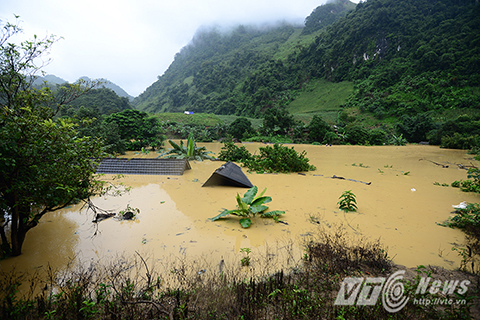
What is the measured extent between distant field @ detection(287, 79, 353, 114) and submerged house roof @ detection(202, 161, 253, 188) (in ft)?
162

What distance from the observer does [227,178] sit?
6.52 meters

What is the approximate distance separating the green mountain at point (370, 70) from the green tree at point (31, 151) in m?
45.9

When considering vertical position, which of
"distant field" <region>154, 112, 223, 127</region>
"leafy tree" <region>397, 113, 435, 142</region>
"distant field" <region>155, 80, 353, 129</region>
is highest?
"distant field" <region>155, 80, 353, 129</region>

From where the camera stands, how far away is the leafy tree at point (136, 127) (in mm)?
15245

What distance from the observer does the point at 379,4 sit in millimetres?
65562

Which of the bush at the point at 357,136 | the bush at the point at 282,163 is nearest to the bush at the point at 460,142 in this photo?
the bush at the point at 357,136

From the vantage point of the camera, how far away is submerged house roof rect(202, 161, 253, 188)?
256 inches

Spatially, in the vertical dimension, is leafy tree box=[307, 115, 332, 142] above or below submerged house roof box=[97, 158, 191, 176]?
above

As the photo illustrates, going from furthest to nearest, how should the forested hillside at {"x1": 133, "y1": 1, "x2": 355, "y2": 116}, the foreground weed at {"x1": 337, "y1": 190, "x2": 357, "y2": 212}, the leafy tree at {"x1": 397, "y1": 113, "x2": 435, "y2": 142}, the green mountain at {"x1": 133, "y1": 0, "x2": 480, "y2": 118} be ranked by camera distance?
the forested hillside at {"x1": 133, "y1": 1, "x2": 355, "y2": 116}
the green mountain at {"x1": 133, "y1": 0, "x2": 480, "y2": 118}
the leafy tree at {"x1": 397, "y1": 113, "x2": 435, "y2": 142}
the foreground weed at {"x1": 337, "y1": 190, "x2": 357, "y2": 212}

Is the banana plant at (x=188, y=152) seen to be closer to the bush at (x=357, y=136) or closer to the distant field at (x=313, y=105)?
the bush at (x=357, y=136)

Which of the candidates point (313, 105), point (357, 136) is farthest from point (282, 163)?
point (313, 105)

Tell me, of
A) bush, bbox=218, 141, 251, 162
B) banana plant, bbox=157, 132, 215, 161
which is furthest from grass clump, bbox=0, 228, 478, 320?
banana plant, bbox=157, 132, 215, 161

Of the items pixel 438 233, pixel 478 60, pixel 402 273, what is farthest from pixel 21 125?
pixel 478 60

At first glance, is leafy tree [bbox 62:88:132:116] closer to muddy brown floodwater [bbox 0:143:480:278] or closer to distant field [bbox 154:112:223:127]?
distant field [bbox 154:112:223:127]
